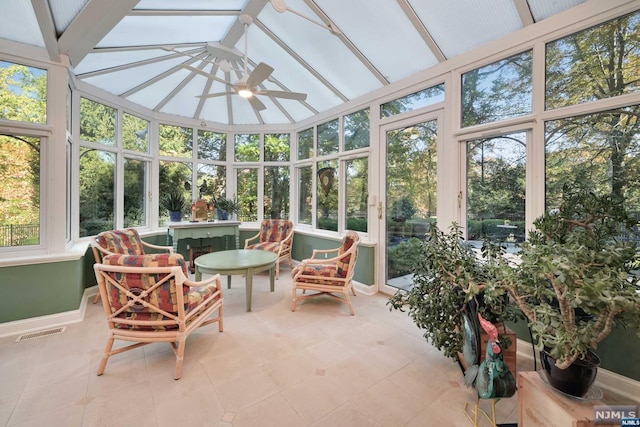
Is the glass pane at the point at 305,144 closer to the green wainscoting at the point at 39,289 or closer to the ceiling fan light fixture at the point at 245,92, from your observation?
the ceiling fan light fixture at the point at 245,92

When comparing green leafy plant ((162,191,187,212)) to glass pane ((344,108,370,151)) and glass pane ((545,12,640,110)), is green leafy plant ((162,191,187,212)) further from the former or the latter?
glass pane ((545,12,640,110))

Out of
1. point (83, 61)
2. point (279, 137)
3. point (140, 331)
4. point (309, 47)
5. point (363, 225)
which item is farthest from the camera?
point (279, 137)

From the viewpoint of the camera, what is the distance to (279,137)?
5934 mm

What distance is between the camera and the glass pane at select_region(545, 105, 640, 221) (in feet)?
6.79

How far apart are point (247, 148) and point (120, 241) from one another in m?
3.24

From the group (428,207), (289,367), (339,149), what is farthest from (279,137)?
(289,367)

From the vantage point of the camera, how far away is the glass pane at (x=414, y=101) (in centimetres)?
328

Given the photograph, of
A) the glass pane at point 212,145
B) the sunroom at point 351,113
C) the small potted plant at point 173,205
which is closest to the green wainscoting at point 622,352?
the sunroom at point 351,113

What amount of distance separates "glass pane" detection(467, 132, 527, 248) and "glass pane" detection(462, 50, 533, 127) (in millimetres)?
246

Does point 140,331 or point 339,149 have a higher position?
point 339,149

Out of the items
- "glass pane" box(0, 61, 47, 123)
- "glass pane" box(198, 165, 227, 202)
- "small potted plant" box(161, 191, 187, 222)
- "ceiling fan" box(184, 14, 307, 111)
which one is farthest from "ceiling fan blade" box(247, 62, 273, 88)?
"glass pane" box(198, 165, 227, 202)

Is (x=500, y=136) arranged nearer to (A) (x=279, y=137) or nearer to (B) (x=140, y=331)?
(B) (x=140, y=331)

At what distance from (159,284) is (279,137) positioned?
458 centimetres

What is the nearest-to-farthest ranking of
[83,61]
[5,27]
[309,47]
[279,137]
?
1. [5,27]
2. [83,61]
3. [309,47]
4. [279,137]
